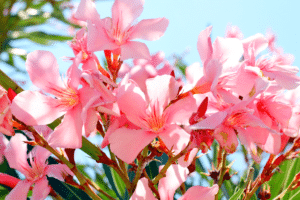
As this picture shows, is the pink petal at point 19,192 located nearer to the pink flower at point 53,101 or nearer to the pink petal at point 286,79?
the pink flower at point 53,101

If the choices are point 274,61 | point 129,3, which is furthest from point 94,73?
point 274,61

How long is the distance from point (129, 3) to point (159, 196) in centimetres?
34

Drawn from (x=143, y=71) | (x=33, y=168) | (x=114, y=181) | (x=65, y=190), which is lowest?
(x=114, y=181)

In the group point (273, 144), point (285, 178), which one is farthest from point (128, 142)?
point (285, 178)

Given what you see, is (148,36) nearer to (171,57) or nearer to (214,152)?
(171,57)

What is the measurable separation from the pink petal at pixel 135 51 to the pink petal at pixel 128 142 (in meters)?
0.12

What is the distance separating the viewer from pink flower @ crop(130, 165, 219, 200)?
1.56 feet

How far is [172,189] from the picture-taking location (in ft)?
1.80

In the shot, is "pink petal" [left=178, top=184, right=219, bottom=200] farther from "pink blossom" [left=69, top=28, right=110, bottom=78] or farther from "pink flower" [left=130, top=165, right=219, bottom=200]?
"pink blossom" [left=69, top=28, right=110, bottom=78]

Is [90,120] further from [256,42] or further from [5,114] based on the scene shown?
[256,42]

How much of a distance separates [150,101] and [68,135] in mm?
128

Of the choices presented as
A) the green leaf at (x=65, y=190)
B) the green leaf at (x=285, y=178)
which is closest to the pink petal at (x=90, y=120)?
the green leaf at (x=65, y=190)

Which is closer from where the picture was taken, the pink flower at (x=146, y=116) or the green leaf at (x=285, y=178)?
the pink flower at (x=146, y=116)

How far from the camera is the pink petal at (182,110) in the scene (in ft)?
1.45
